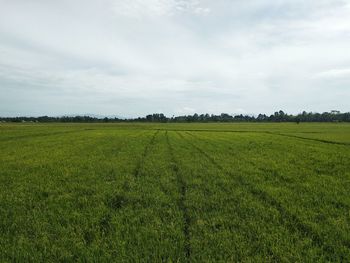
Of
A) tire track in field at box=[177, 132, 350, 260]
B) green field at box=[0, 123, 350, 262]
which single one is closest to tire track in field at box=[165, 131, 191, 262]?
green field at box=[0, 123, 350, 262]

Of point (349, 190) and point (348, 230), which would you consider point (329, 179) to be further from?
point (348, 230)

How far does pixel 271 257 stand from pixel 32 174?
36.6 ft

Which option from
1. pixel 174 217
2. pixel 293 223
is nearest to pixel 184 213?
pixel 174 217

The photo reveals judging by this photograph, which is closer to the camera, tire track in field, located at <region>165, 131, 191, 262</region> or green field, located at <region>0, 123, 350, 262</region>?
green field, located at <region>0, 123, 350, 262</region>

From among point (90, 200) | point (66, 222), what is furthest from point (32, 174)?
point (66, 222)

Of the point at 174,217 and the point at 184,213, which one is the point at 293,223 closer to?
the point at 184,213

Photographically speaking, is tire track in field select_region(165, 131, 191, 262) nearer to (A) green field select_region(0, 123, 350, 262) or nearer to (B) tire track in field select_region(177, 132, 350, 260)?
(A) green field select_region(0, 123, 350, 262)

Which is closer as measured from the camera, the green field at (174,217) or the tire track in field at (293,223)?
the green field at (174,217)

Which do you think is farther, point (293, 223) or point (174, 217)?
point (174, 217)

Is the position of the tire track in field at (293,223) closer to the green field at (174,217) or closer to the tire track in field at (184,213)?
the green field at (174,217)

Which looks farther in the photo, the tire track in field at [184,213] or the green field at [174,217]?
the tire track in field at [184,213]

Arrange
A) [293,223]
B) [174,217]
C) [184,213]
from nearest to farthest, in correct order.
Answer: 1. [293,223]
2. [174,217]
3. [184,213]

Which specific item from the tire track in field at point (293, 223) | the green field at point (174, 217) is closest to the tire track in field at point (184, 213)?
the green field at point (174, 217)

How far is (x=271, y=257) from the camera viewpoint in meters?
5.08
